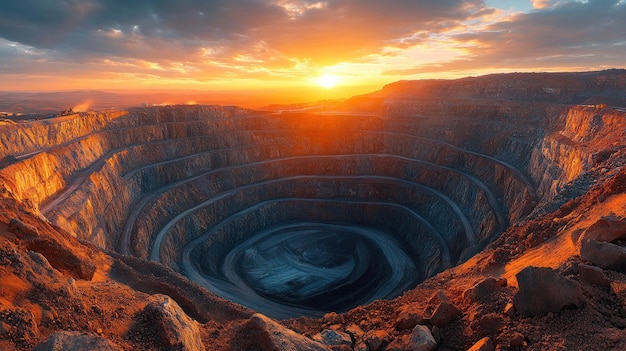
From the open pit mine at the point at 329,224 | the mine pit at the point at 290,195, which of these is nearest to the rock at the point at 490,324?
the open pit mine at the point at 329,224

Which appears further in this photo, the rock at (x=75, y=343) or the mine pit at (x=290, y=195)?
the mine pit at (x=290, y=195)

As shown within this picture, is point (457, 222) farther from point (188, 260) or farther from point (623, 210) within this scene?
point (188, 260)

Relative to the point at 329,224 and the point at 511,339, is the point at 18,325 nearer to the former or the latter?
the point at 511,339

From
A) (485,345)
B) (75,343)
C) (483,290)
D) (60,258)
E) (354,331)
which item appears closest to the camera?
(75,343)

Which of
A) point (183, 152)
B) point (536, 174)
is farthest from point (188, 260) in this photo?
point (536, 174)

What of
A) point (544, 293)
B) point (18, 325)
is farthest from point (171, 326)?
point (544, 293)

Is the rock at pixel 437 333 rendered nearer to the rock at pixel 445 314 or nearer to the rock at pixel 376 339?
the rock at pixel 445 314

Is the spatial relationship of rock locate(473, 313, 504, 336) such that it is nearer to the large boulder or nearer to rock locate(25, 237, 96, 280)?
the large boulder
